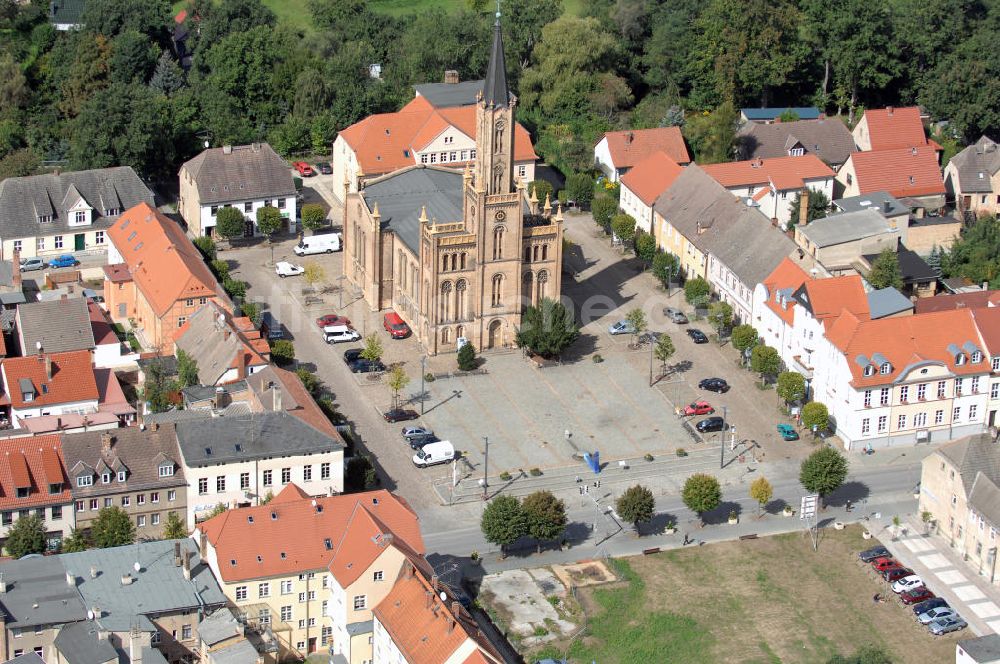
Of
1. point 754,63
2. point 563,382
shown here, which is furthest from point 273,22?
point 563,382

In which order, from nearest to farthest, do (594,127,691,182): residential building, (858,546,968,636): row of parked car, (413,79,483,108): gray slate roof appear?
(858,546,968,636): row of parked car, (594,127,691,182): residential building, (413,79,483,108): gray slate roof

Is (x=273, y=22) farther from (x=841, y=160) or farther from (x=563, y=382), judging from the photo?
(x=563, y=382)

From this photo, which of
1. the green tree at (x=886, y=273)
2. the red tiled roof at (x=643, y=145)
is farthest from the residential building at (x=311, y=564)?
the red tiled roof at (x=643, y=145)

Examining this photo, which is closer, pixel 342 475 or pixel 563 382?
pixel 342 475

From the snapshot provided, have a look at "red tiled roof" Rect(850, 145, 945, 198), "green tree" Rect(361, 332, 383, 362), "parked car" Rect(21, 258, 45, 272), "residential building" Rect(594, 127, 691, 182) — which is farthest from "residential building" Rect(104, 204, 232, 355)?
"red tiled roof" Rect(850, 145, 945, 198)

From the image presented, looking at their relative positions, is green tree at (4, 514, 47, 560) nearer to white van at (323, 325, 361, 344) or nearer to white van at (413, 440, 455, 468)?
white van at (413, 440, 455, 468)

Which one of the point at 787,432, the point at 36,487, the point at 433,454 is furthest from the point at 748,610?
the point at 36,487
